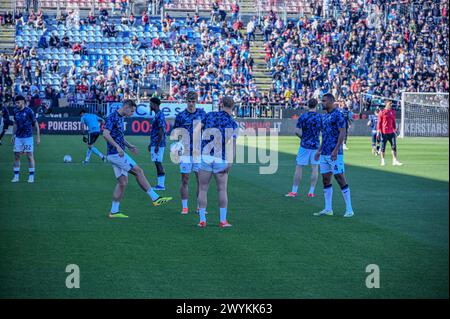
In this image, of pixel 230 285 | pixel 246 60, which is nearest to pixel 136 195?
pixel 230 285

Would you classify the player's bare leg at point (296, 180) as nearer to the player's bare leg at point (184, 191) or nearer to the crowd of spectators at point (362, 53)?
the player's bare leg at point (184, 191)

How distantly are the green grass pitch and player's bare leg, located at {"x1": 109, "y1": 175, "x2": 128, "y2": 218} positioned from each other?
0.34 meters

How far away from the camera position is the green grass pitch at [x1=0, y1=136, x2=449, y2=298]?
898 cm

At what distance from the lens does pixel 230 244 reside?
1185cm

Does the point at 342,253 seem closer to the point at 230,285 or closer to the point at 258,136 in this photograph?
the point at 230,285

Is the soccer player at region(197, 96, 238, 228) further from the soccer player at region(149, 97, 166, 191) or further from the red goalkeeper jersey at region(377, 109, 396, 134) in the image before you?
the red goalkeeper jersey at region(377, 109, 396, 134)

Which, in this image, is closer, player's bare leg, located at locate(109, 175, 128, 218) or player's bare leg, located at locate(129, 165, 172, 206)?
player's bare leg, located at locate(109, 175, 128, 218)

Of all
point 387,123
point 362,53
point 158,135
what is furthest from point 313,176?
point 362,53

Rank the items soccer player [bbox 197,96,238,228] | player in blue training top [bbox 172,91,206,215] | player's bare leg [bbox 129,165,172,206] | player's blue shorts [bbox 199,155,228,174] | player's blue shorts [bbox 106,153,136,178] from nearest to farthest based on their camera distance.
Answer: soccer player [bbox 197,96,238,228], player's blue shorts [bbox 199,155,228,174], player's blue shorts [bbox 106,153,136,178], player's bare leg [bbox 129,165,172,206], player in blue training top [bbox 172,91,206,215]

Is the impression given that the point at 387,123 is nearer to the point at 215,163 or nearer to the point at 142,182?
the point at 142,182

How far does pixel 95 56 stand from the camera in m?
51.0

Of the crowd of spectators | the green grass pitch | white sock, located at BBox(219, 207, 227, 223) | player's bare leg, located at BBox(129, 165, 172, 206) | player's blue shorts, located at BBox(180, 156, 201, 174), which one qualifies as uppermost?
the crowd of spectators

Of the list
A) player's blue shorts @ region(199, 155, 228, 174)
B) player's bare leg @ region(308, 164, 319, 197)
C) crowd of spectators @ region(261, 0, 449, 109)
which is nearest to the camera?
player's blue shorts @ region(199, 155, 228, 174)

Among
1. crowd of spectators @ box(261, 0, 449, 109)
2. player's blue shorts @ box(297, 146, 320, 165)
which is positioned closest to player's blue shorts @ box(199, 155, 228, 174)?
player's blue shorts @ box(297, 146, 320, 165)
